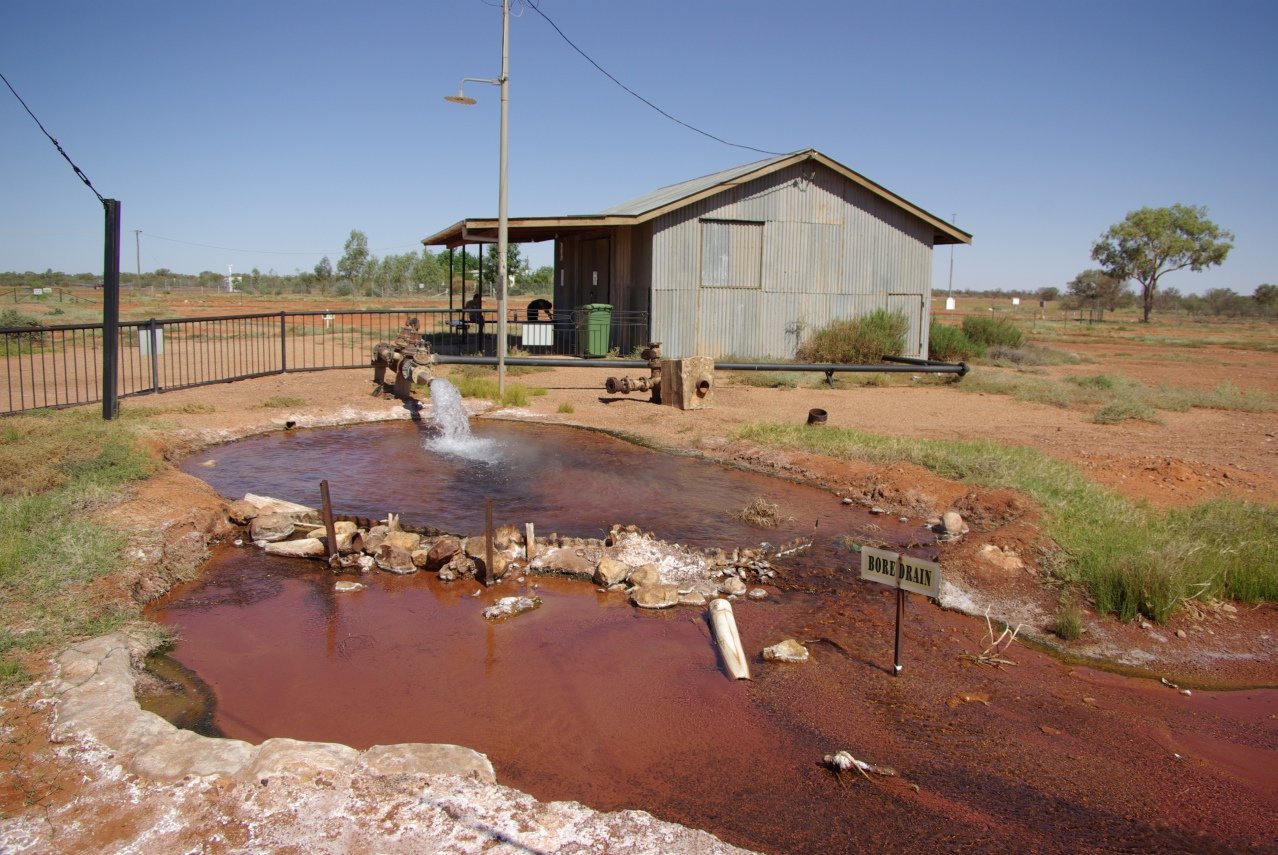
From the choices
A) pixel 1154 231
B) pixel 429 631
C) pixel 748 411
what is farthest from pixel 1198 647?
pixel 1154 231

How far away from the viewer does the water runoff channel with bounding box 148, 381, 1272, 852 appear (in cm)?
522

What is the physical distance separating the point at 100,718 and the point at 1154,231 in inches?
2981

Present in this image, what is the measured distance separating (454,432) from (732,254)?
11171mm

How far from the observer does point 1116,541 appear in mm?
8586

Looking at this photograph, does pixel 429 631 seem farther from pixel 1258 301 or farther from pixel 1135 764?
pixel 1258 301

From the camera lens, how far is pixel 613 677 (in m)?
6.73

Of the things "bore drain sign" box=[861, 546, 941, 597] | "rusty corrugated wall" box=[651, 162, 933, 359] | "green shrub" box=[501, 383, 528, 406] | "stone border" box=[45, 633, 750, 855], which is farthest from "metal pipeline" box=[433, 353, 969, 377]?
"stone border" box=[45, 633, 750, 855]

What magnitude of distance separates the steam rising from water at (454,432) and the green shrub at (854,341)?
10681mm

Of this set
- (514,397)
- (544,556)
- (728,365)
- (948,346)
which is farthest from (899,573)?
(948,346)

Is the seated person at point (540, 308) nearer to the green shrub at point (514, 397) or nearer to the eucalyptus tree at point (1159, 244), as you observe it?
the green shrub at point (514, 397)

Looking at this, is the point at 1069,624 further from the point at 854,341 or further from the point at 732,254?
the point at 732,254

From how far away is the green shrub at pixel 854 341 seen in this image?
23922mm

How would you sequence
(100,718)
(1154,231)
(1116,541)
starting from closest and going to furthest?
(100,718)
(1116,541)
(1154,231)

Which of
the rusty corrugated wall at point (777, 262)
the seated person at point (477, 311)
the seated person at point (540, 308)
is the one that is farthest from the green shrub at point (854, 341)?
the seated person at point (477, 311)
